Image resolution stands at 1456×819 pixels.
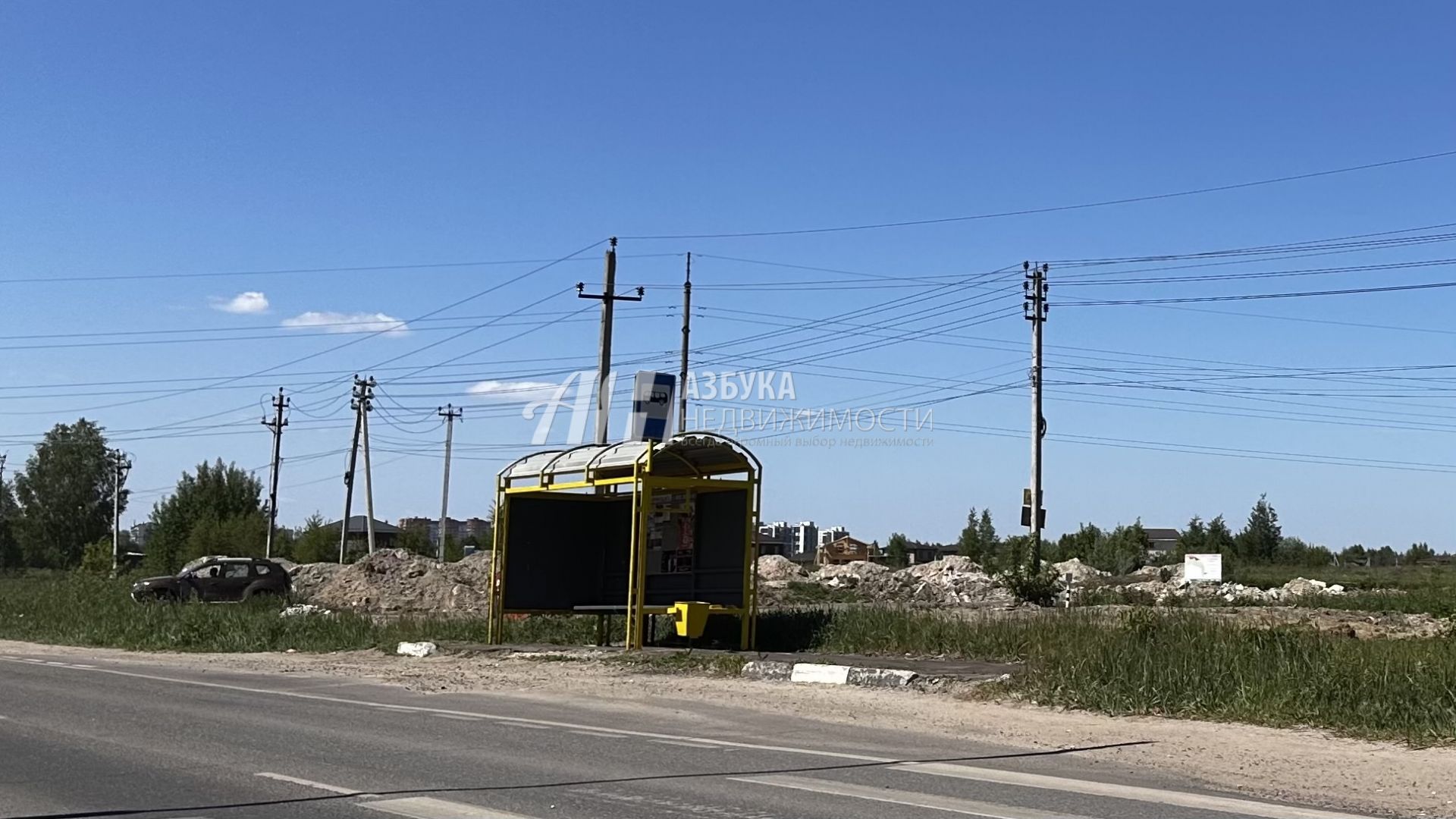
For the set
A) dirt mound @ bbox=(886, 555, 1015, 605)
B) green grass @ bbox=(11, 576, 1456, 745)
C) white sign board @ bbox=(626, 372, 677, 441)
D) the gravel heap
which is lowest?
green grass @ bbox=(11, 576, 1456, 745)

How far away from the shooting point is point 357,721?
13.5m

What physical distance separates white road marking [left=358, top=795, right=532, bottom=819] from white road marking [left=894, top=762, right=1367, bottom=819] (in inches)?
133

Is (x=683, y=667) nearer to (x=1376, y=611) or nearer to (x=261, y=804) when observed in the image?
(x=261, y=804)

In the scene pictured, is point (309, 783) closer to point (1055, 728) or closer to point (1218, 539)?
point (1055, 728)

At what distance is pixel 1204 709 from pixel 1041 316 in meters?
32.7

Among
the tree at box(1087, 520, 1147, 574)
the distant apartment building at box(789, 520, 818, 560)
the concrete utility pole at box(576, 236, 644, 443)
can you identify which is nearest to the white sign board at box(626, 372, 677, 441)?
the concrete utility pole at box(576, 236, 644, 443)

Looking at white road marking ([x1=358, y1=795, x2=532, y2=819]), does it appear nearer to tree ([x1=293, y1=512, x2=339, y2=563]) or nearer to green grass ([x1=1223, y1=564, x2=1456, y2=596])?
green grass ([x1=1223, y1=564, x2=1456, y2=596])

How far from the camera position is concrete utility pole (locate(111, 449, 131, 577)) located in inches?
3602

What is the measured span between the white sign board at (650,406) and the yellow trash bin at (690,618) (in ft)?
40.5

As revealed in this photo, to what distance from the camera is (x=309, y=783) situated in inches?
368

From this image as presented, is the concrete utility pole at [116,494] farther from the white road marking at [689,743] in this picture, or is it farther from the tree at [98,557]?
the white road marking at [689,743]

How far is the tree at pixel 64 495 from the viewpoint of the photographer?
113000 millimetres

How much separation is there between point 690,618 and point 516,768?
10.7 m

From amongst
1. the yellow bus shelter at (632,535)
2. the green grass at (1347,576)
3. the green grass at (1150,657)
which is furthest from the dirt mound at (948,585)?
the green grass at (1150,657)
